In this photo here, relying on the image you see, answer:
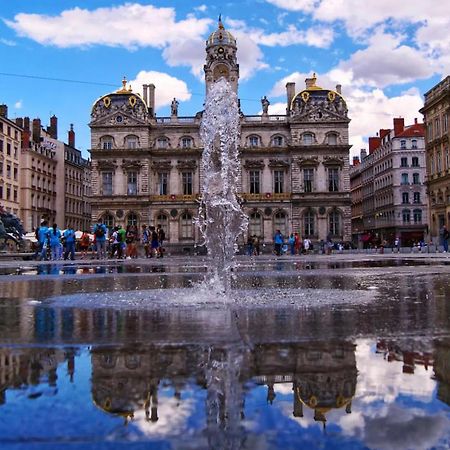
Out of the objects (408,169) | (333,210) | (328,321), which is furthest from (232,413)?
(408,169)

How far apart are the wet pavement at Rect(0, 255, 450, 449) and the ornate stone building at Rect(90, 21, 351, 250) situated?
5274 centimetres

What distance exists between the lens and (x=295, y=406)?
2590 millimetres

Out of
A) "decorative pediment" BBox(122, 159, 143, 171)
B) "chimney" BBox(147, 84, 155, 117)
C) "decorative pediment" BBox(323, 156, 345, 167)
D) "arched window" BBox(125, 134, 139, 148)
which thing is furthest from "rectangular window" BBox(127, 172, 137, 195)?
"decorative pediment" BBox(323, 156, 345, 167)

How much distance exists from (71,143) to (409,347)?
89568 millimetres

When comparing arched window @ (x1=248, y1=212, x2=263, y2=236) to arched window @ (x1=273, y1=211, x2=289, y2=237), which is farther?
arched window @ (x1=273, y1=211, x2=289, y2=237)


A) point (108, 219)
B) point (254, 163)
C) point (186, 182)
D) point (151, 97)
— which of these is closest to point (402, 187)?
point (254, 163)

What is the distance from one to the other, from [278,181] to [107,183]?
17.3 metres

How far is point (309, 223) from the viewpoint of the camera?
58.5m

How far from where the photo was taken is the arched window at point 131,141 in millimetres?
58750

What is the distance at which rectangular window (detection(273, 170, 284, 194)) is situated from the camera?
195ft

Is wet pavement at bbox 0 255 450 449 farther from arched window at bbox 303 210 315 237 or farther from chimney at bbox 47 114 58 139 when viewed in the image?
chimney at bbox 47 114 58 139

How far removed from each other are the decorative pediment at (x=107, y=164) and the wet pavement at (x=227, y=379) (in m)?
53.9

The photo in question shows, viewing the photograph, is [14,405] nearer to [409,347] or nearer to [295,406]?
[295,406]

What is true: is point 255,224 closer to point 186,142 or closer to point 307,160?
point 307,160
